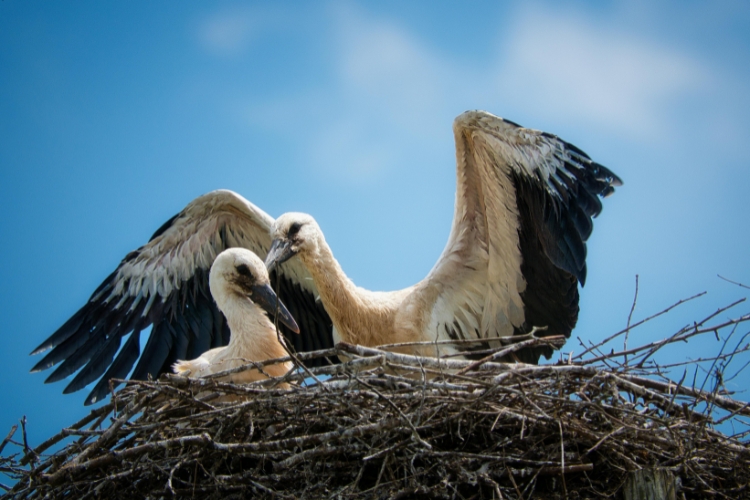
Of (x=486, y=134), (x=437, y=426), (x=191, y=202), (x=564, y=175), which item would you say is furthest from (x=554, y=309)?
(x=191, y=202)

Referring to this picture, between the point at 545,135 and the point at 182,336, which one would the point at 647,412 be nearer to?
the point at 545,135

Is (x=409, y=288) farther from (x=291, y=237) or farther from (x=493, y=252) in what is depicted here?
(x=291, y=237)

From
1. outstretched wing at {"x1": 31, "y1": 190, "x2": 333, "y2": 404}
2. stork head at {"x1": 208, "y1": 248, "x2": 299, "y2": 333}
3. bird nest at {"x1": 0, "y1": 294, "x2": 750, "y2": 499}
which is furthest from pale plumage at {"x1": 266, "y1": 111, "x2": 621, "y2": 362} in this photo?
bird nest at {"x1": 0, "y1": 294, "x2": 750, "y2": 499}

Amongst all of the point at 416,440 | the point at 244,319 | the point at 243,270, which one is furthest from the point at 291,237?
the point at 416,440

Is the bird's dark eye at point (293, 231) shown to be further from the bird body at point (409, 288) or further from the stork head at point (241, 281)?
the stork head at point (241, 281)

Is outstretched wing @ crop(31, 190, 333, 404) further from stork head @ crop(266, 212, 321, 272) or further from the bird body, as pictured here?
stork head @ crop(266, 212, 321, 272)

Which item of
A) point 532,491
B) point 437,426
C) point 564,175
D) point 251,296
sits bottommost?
point 532,491

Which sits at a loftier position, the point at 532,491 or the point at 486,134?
the point at 486,134

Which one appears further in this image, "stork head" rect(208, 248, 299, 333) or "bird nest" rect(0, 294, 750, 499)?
"stork head" rect(208, 248, 299, 333)

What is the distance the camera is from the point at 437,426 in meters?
2.44

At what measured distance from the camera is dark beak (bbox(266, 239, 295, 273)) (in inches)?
155

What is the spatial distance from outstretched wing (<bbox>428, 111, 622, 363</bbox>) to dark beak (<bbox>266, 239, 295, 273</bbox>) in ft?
2.68

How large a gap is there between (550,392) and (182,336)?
2851mm

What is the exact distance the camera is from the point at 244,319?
143 inches
